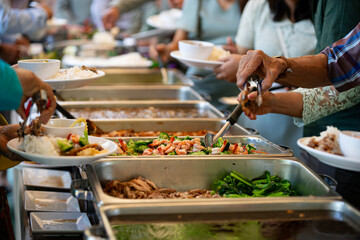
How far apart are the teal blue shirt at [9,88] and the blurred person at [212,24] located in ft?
9.21

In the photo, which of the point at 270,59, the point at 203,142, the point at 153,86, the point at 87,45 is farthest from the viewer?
the point at 87,45

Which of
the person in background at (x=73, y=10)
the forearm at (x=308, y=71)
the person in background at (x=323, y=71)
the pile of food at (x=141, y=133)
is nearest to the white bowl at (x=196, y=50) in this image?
the pile of food at (x=141, y=133)

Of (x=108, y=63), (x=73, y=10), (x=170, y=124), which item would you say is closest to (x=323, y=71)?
(x=170, y=124)

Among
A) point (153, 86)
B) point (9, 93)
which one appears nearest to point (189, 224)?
point (9, 93)

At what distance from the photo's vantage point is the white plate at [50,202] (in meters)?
2.01

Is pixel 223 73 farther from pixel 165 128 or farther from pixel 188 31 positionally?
pixel 188 31

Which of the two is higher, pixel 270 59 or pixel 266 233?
pixel 270 59

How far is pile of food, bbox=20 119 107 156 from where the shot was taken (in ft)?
4.91

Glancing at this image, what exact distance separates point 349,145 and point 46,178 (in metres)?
1.64

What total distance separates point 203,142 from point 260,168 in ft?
1.23

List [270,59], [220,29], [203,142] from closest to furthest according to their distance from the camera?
[270,59]
[203,142]
[220,29]

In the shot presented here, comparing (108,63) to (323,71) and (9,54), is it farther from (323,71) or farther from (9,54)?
(323,71)

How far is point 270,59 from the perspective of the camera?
1873mm

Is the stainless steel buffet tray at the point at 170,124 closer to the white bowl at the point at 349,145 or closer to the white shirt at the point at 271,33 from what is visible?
the white shirt at the point at 271,33
